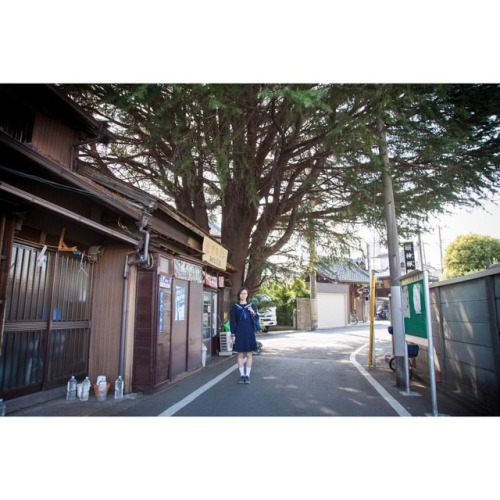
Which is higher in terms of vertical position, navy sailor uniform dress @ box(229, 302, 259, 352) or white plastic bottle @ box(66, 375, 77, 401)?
navy sailor uniform dress @ box(229, 302, 259, 352)

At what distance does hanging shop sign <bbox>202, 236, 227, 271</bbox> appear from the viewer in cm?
1039

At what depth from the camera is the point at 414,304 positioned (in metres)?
7.03

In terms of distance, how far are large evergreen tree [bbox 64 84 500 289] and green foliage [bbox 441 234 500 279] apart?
7.44 m

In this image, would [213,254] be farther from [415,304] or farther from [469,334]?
[469,334]

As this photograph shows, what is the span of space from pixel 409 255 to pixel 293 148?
399 cm

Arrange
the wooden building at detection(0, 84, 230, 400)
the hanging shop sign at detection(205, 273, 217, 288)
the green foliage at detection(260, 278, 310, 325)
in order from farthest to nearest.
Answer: the green foliage at detection(260, 278, 310, 325) < the hanging shop sign at detection(205, 273, 217, 288) < the wooden building at detection(0, 84, 230, 400)

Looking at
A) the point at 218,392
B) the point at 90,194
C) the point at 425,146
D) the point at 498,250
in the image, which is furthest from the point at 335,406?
the point at 498,250

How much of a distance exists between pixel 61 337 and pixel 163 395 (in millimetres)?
2014

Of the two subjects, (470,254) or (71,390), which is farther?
(470,254)

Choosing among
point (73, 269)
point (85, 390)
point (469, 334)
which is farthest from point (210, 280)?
point (469, 334)

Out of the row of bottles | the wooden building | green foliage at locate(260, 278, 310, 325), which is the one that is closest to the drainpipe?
the wooden building

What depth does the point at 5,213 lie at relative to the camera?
187 inches

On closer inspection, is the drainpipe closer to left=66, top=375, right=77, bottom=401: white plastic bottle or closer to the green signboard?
left=66, top=375, right=77, bottom=401: white plastic bottle

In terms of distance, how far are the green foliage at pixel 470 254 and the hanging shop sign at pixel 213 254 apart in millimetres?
12345
